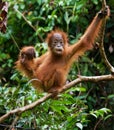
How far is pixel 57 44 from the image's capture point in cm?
397

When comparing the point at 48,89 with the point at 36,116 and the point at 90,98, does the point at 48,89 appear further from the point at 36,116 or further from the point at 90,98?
the point at 90,98

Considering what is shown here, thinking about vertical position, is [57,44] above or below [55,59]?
above

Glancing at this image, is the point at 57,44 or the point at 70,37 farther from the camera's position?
the point at 70,37

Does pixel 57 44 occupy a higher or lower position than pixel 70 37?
higher

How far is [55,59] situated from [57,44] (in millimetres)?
130

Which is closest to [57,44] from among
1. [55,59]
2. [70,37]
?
[55,59]

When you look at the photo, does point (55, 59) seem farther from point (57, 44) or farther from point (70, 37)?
point (70, 37)

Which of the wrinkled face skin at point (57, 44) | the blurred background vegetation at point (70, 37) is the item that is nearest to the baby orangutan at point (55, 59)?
the wrinkled face skin at point (57, 44)

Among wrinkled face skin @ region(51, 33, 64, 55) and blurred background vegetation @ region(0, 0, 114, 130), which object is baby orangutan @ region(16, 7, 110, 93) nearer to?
wrinkled face skin @ region(51, 33, 64, 55)

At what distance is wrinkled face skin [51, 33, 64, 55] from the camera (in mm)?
3914

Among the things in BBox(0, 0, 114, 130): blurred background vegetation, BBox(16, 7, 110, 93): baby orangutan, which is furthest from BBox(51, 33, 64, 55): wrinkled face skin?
BBox(0, 0, 114, 130): blurred background vegetation

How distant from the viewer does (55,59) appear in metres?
4.01

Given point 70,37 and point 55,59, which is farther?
point 70,37

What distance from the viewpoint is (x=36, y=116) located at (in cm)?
364
